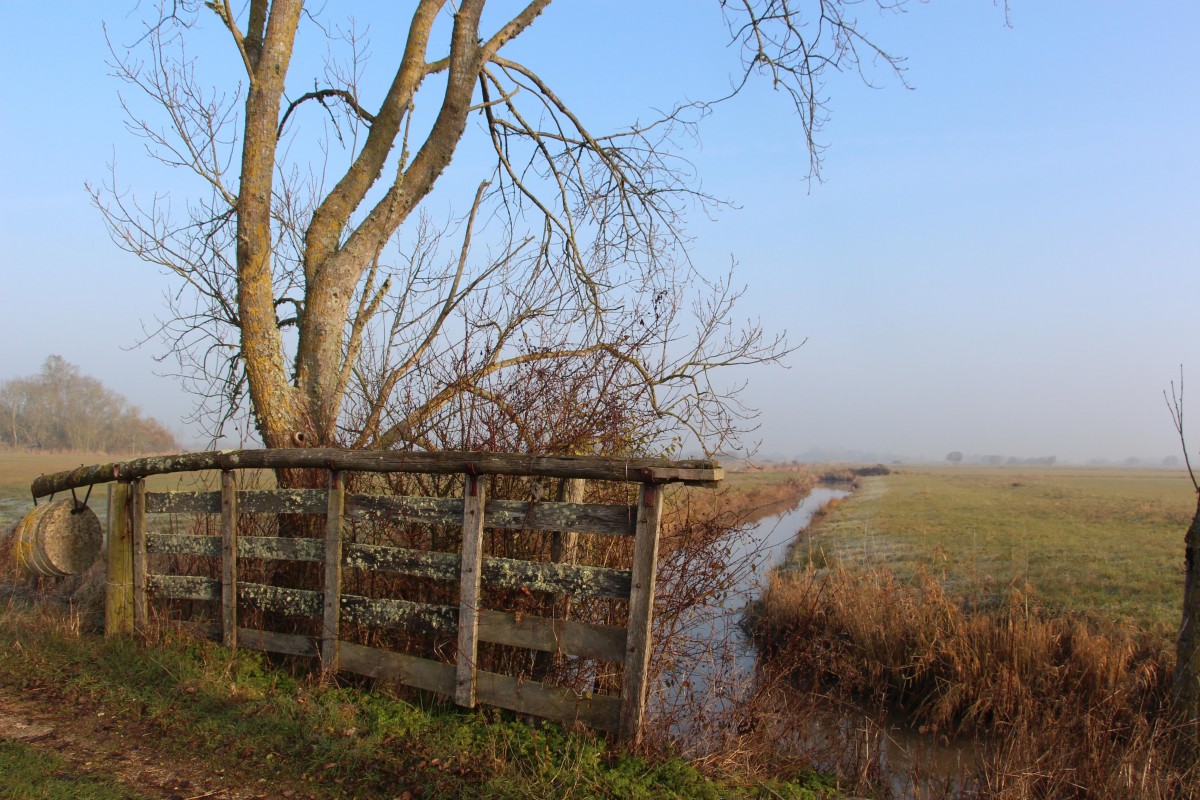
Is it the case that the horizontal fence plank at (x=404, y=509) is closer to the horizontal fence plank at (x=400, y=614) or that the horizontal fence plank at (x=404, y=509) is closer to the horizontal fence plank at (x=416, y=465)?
the horizontal fence plank at (x=416, y=465)

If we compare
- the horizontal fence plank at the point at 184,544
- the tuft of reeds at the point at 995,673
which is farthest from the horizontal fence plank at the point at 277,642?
the tuft of reeds at the point at 995,673

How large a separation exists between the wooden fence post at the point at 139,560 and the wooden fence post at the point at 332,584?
2396 millimetres

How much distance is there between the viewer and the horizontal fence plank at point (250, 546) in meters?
6.04

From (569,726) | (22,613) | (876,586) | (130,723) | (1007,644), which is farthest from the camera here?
(876,586)

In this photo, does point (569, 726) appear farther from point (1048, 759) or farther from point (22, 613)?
point (22, 613)

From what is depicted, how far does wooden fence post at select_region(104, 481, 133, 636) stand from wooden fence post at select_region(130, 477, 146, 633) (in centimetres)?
8

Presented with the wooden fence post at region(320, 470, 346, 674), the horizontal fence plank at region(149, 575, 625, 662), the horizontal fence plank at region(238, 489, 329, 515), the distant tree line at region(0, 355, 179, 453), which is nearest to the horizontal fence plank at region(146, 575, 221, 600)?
the horizontal fence plank at region(149, 575, 625, 662)

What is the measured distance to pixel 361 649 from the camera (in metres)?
5.74

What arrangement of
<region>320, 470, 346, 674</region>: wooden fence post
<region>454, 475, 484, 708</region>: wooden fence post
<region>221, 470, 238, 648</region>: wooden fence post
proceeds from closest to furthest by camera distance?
<region>454, 475, 484, 708</region>: wooden fence post → <region>320, 470, 346, 674</region>: wooden fence post → <region>221, 470, 238, 648</region>: wooden fence post

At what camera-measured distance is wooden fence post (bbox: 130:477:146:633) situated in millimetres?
7062

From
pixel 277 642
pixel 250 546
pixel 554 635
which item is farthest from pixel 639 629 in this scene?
pixel 250 546

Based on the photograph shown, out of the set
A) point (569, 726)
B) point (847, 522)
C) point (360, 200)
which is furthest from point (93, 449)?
point (569, 726)

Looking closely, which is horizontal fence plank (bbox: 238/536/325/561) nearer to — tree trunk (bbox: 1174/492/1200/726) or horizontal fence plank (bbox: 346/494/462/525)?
horizontal fence plank (bbox: 346/494/462/525)

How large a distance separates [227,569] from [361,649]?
1.62 metres
